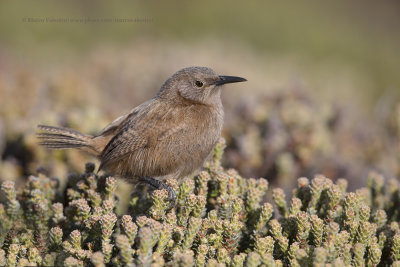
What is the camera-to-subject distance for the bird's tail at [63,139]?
13.2ft

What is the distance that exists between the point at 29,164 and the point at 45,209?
2.05 metres

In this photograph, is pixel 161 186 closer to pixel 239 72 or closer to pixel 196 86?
pixel 196 86

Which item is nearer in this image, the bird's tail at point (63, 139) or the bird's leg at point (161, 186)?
the bird's leg at point (161, 186)

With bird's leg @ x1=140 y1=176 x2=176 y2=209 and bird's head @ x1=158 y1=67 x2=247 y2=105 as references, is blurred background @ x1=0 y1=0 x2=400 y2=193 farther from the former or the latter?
bird's leg @ x1=140 y1=176 x2=176 y2=209

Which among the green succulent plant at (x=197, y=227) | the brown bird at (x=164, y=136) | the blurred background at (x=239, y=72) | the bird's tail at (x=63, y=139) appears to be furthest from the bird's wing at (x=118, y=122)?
the blurred background at (x=239, y=72)

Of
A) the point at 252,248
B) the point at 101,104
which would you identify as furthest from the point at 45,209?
the point at 101,104

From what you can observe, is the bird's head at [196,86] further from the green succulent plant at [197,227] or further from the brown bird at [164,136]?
the green succulent plant at [197,227]

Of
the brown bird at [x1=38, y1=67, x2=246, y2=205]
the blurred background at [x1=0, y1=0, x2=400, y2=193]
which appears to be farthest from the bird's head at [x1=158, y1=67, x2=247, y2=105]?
the blurred background at [x1=0, y1=0, x2=400, y2=193]

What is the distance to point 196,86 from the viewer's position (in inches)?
160

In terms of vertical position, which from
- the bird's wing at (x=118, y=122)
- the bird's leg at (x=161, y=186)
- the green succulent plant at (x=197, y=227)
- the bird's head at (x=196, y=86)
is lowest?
the green succulent plant at (x=197, y=227)

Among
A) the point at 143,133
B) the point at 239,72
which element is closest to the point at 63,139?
the point at 143,133

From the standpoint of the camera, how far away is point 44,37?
11344 millimetres

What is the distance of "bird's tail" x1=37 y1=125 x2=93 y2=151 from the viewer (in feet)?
13.2

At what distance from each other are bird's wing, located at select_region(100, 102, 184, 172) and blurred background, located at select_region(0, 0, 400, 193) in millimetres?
1310
